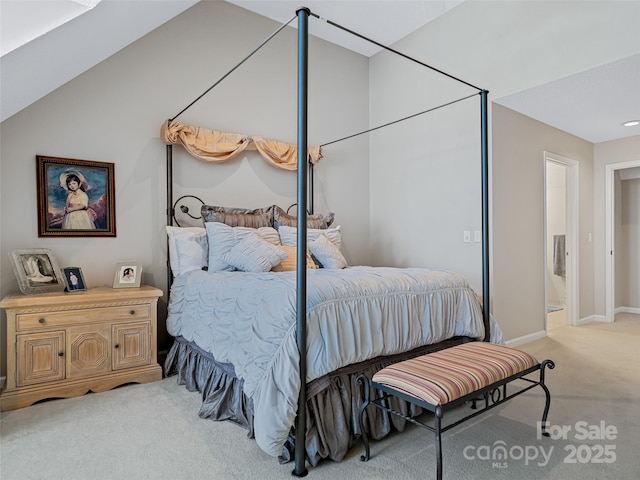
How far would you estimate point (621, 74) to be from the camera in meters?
3.07

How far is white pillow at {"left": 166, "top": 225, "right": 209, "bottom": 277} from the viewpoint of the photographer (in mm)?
3123

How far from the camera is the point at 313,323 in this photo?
1.81 meters

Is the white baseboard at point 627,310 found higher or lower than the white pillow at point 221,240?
lower

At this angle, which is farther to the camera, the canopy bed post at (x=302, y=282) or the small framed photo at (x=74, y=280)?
the small framed photo at (x=74, y=280)

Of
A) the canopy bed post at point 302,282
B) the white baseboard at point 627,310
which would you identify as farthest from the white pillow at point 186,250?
the white baseboard at point 627,310

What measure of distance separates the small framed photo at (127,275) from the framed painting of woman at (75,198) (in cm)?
30

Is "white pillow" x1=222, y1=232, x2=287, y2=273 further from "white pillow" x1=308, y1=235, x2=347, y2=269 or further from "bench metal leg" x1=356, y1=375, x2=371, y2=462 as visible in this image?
"bench metal leg" x1=356, y1=375, x2=371, y2=462

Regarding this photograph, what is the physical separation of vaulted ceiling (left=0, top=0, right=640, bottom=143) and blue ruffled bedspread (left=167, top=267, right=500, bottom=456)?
1.62m

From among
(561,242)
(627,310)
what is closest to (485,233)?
(561,242)

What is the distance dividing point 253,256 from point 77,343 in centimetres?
130

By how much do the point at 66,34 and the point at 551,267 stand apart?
6.68 metres

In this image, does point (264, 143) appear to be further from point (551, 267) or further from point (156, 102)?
point (551, 267)

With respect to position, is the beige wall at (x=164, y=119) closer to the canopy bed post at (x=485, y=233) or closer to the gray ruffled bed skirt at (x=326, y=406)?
the gray ruffled bed skirt at (x=326, y=406)

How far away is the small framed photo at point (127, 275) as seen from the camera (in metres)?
3.04
